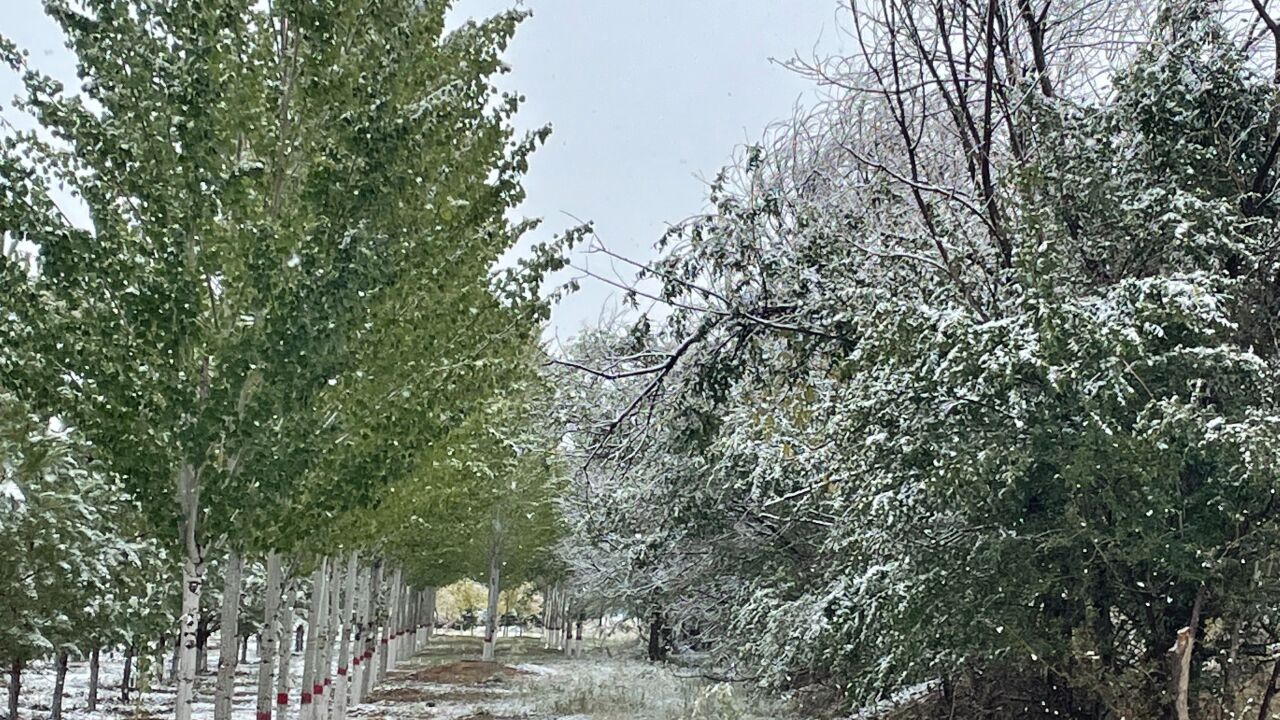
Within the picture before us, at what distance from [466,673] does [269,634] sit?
603 inches

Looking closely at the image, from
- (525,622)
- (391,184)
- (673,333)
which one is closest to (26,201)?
(391,184)

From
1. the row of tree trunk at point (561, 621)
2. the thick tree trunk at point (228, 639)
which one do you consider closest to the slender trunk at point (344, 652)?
the thick tree trunk at point (228, 639)

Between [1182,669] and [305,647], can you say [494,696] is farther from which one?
[1182,669]

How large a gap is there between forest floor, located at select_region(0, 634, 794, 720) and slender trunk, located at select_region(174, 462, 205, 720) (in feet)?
12.4

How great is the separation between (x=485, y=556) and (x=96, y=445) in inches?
941

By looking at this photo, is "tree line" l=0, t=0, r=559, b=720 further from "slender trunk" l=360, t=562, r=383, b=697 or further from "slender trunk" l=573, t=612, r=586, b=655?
"slender trunk" l=573, t=612, r=586, b=655

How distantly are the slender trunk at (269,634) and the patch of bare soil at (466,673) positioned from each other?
43.2 feet

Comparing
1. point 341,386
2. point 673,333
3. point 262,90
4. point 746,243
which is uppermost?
point 262,90

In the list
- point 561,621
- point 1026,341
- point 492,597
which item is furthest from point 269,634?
point 561,621

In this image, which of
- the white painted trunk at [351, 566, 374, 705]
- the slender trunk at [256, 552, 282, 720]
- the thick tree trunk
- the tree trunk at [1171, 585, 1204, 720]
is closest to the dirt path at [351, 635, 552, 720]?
the white painted trunk at [351, 566, 374, 705]

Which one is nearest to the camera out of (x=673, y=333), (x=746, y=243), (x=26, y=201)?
(x=26, y=201)

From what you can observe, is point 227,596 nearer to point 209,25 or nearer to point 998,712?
point 209,25

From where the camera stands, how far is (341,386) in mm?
6938

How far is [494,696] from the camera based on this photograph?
2003cm
